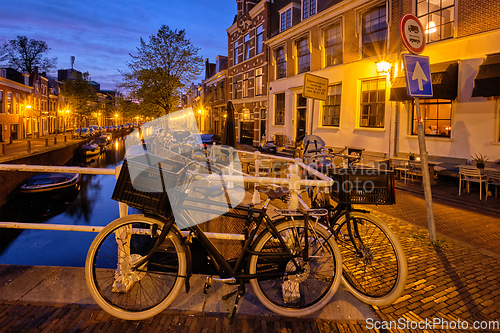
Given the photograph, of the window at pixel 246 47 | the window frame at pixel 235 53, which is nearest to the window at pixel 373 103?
the window at pixel 246 47

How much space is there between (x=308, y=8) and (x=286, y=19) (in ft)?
8.87

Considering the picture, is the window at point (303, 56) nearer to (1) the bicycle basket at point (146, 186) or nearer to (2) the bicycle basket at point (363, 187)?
(2) the bicycle basket at point (363, 187)

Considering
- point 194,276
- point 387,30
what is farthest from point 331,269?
point 387,30

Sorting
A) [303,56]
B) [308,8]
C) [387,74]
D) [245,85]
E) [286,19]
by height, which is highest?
[286,19]

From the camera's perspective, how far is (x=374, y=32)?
1349cm

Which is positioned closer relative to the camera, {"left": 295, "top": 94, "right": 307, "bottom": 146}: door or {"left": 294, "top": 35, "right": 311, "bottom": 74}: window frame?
{"left": 294, "top": 35, "right": 311, "bottom": 74}: window frame

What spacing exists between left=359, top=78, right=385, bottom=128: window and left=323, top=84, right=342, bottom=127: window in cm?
173

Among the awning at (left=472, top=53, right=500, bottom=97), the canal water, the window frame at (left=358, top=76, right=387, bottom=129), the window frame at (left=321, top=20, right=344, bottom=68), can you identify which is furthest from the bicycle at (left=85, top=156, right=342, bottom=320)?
the window frame at (left=321, top=20, right=344, bottom=68)

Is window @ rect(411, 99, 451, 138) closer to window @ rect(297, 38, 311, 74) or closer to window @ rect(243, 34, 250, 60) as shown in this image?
window @ rect(297, 38, 311, 74)

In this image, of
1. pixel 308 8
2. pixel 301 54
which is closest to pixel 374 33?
pixel 301 54

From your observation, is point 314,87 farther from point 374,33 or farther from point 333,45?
point 333,45

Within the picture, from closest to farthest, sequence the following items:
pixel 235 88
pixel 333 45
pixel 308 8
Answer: pixel 333 45 < pixel 308 8 < pixel 235 88

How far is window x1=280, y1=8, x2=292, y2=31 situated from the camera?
1998cm

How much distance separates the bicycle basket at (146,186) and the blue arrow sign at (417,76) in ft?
11.8
